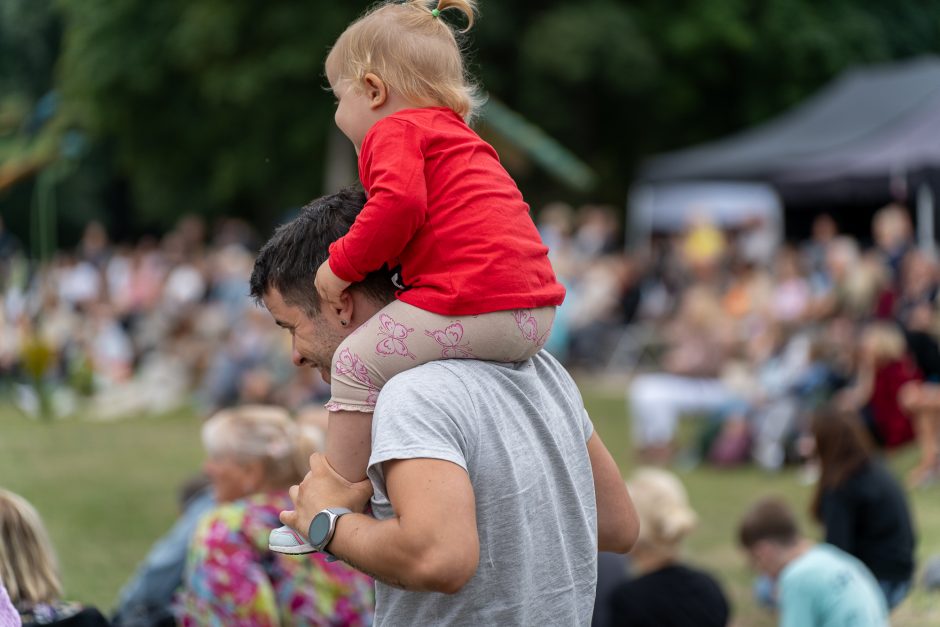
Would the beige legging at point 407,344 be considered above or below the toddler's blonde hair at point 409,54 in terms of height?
below

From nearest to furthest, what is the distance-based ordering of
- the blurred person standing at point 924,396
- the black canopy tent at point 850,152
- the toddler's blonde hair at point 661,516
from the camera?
the toddler's blonde hair at point 661,516 → the blurred person standing at point 924,396 → the black canopy tent at point 850,152

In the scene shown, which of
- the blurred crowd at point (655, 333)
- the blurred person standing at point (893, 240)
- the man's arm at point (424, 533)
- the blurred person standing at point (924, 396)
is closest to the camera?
the man's arm at point (424, 533)

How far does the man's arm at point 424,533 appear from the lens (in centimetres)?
176

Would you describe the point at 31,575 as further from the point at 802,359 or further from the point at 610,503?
the point at 802,359

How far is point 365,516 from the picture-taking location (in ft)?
6.20

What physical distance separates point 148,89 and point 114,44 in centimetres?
109

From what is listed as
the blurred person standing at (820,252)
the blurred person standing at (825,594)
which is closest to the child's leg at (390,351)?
the blurred person standing at (825,594)

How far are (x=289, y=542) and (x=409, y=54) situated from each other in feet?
2.73

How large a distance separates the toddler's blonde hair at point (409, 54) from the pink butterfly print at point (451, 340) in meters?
0.41

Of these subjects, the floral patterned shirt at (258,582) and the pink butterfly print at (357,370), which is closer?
the pink butterfly print at (357,370)

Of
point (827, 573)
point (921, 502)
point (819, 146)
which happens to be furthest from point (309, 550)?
point (819, 146)

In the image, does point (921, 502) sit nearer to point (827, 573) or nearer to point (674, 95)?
point (827, 573)

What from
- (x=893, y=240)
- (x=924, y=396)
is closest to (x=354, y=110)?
(x=924, y=396)

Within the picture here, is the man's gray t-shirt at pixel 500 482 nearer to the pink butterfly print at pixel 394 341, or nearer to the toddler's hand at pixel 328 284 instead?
the pink butterfly print at pixel 394 341
